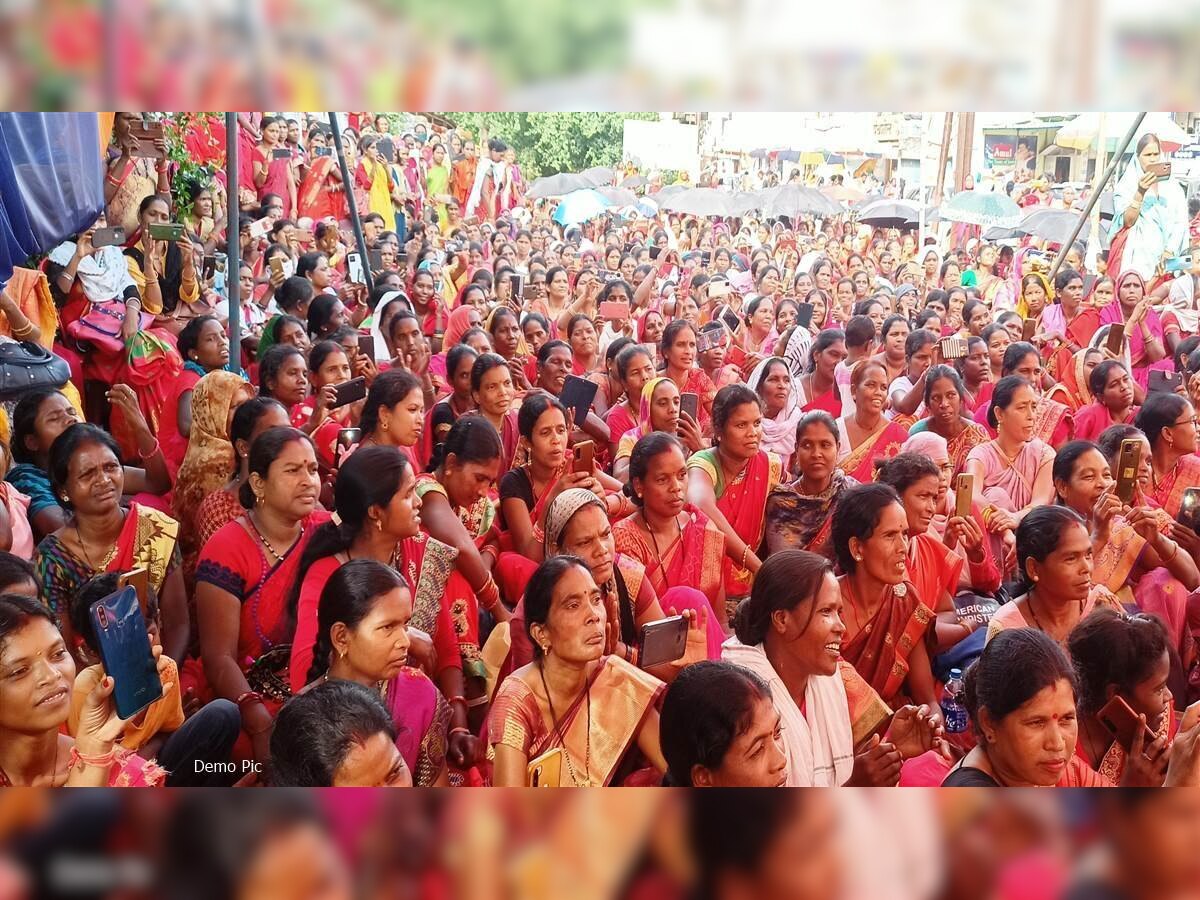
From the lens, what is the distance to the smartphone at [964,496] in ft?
10.5

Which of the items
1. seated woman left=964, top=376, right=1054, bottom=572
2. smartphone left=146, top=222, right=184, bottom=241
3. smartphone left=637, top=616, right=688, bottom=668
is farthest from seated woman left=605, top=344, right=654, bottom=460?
smartphone left=146, top=222, right=184, bottom=241

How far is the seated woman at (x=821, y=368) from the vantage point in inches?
137

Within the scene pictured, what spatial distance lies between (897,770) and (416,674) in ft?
3.21

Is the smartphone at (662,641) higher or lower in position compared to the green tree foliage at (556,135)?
lower

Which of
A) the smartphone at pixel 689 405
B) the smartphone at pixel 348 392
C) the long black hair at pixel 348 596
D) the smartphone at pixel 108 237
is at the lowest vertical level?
the long black hair at pixel 348 596

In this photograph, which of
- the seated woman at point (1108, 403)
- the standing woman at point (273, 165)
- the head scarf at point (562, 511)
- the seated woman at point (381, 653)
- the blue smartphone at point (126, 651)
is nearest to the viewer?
the seated woman at point (381, 653)

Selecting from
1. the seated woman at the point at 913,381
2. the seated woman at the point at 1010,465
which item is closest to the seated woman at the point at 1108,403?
the seated woman at the point at 1010,465

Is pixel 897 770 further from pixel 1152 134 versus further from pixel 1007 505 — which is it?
pixel 1152 134

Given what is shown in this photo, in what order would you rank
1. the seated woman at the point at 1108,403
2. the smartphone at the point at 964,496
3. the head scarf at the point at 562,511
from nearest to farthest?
1. the head scarf at the point at 562,511
2. the smartphone at the point at 964,496
3. the seated woman at the point at 1108,403

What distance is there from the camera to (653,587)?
3.00 m

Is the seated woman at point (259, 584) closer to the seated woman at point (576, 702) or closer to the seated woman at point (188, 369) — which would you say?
the seated woman at point (188, 369)

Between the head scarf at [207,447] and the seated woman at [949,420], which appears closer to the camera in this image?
the head scarf at [207,447]

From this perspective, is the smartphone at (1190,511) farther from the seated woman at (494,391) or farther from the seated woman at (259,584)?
the seated woman at (259,584)

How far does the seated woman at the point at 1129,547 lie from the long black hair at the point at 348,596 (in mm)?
1643
